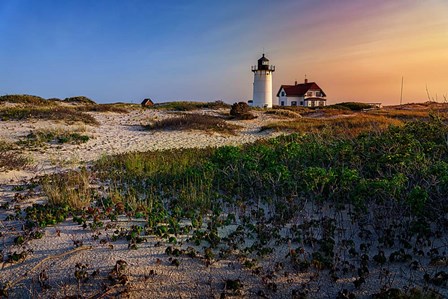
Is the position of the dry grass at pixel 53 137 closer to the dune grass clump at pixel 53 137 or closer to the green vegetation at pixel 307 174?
the dune grass clump at pixel 53 137

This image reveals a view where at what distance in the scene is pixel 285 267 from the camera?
6.08m

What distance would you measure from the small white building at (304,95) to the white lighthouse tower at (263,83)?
13686 millimetres

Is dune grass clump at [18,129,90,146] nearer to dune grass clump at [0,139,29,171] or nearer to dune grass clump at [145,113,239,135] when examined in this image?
dune grass clump at [0,139,29,171]

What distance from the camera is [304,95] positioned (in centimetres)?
7175

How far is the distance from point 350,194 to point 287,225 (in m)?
1.69

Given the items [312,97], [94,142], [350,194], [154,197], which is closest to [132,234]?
[154,197]

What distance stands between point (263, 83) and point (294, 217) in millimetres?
53900

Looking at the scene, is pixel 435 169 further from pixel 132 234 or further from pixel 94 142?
pixel 94 142

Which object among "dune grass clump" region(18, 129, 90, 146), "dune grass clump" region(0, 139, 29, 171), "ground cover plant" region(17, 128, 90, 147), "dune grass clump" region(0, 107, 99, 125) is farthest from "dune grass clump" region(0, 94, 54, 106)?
"dune grass clump" region(0, 139, 29, 171)

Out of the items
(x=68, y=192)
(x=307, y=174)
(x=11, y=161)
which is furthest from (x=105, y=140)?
(x=307, y=174)

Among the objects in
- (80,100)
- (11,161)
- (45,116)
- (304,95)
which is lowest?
(11,161)

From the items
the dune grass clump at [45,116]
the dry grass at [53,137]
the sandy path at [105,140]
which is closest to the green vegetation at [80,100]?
the sandy path at [105,140]

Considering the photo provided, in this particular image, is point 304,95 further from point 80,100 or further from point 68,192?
point 68,192

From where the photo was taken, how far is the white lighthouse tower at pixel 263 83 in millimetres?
60250
